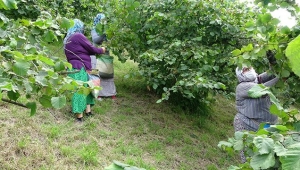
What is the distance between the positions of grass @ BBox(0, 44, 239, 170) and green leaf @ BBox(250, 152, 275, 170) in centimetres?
254

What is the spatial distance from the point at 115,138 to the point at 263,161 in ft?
10.6

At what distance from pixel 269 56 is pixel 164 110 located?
3172 millimetres

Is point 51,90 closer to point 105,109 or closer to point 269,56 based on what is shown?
point 269,56

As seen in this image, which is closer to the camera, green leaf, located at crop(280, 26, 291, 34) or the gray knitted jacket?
green leaf, located at crop(280, 26, 291, 34)

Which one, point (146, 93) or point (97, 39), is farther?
point (146, 93)

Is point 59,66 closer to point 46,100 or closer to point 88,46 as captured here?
point 46,100

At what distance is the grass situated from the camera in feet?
10.6

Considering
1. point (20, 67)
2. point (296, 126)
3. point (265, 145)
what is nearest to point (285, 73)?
point (296, 126)

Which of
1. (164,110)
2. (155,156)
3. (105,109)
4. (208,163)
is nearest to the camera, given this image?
(155,156)

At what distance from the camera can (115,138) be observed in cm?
402

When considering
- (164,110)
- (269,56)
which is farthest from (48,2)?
(269,56)

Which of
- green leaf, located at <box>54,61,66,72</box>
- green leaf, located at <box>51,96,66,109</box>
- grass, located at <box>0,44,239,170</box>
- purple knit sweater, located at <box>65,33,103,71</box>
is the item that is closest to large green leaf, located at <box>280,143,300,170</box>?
green leaf, located at <box>51,96,66,109</box>

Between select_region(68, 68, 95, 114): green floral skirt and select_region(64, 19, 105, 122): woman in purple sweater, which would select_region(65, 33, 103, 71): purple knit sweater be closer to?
select_region(64, 19, 105, 122): woman in purple sweater

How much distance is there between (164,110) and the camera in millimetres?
5301
